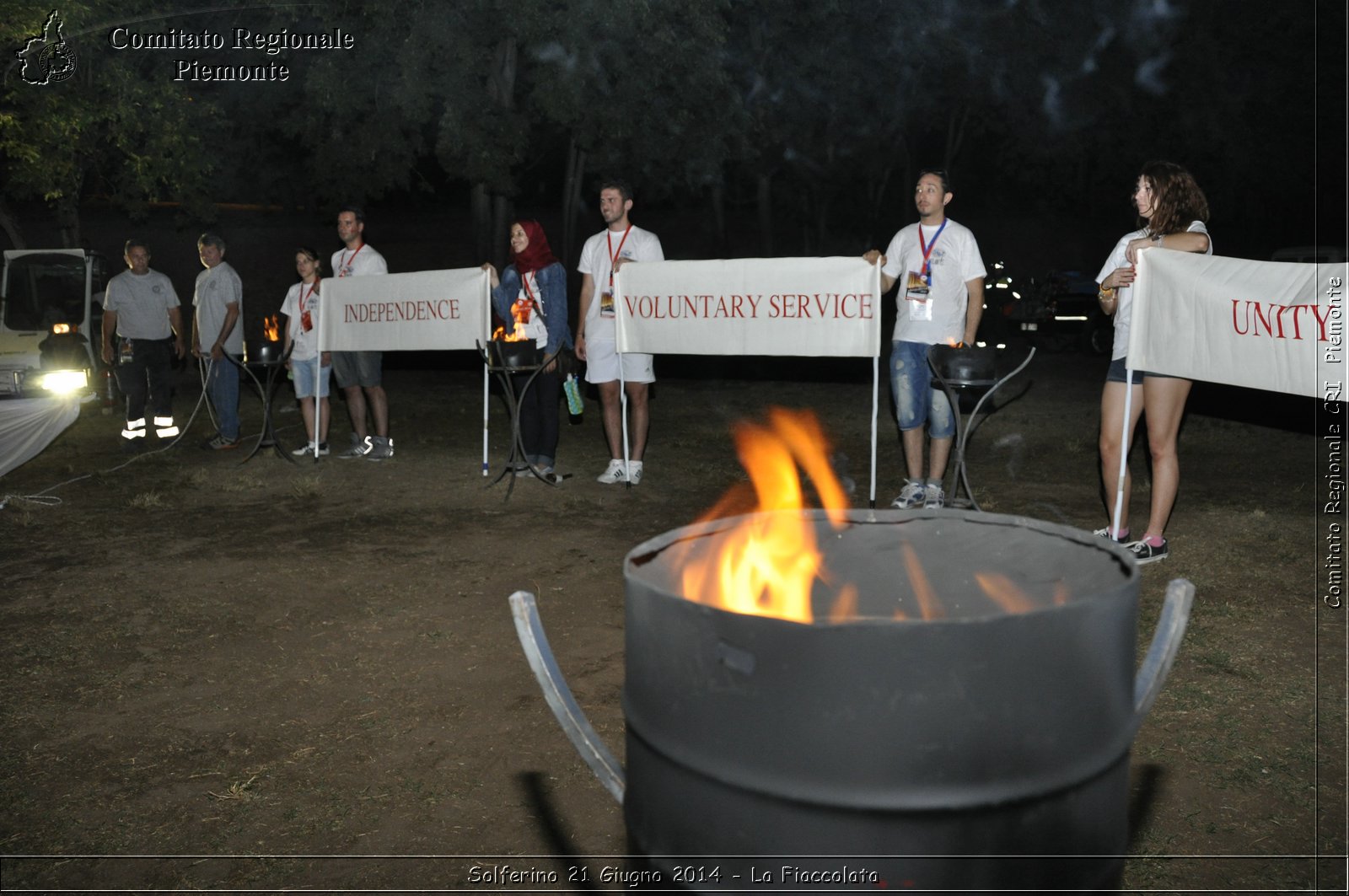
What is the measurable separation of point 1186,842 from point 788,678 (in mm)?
2212

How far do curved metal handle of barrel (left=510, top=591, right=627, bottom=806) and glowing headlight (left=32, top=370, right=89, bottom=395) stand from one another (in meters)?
8.24

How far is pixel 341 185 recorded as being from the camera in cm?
2244

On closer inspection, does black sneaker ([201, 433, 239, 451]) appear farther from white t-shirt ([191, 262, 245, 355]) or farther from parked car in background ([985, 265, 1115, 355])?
parked car in background ([985, 265, 1115, 355])

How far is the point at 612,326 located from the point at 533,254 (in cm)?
83

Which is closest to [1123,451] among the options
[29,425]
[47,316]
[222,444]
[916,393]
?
[916,393]

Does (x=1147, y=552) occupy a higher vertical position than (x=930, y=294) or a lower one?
lower

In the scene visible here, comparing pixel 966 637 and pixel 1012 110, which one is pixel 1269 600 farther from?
pixel 1012 110

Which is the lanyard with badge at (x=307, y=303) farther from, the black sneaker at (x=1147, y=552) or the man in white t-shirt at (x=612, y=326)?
the black sneaker at (x=1147, y=552)

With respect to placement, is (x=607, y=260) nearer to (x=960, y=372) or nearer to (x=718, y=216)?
(x=960, y=372)

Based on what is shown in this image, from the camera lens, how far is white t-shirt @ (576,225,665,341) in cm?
805

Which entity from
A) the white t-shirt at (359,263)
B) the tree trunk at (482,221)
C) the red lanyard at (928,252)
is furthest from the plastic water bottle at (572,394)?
the tree trunk at (482,221)

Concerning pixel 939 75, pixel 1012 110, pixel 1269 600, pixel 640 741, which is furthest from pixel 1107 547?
pixel 1012 110

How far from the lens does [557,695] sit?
239 centimetres

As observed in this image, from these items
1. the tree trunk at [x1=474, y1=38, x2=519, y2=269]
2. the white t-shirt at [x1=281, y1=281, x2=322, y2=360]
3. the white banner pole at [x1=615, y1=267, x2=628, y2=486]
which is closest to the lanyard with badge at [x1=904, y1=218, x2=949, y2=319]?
the white banner pole at [x1=615, y1=267, x2=628, y2=486]
